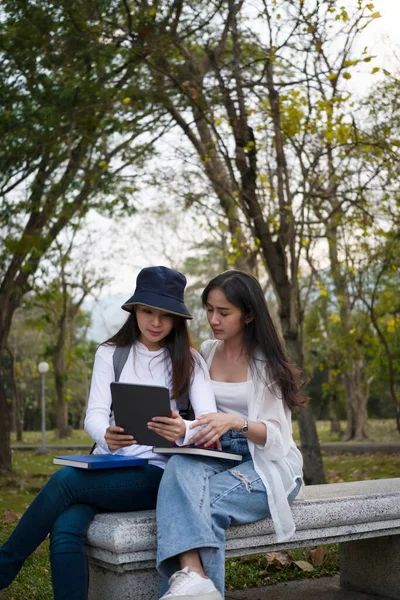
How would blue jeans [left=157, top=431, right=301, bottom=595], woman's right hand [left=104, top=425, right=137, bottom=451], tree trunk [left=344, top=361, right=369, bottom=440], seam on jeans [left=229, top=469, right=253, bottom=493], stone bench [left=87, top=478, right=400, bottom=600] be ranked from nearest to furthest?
blue jeans [left=157, top=431, right=301, bottom=595]
stone bench [left=87, top=478, right=400, bottom=600]
woman's right hand [left=104, top=425, right=137, bottom=451]
seam on jeans [left=229, top=469, right=253, bottom=493]
tree trunk [left=344, top=361, right=369, bottom=440]

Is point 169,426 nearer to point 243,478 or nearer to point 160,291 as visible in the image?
point 243,478

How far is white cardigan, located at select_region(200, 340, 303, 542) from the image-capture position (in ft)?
11.3

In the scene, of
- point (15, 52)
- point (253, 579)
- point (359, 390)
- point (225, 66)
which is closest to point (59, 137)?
point (15, 52)

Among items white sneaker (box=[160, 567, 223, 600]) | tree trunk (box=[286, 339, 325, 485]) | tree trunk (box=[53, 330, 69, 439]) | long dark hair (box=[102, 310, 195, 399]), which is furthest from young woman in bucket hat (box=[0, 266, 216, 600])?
tree trunk (box=[53, 330, 69, 439])

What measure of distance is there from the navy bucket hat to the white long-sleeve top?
23 cm

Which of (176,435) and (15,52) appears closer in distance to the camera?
(176,435)

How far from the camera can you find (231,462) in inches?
139

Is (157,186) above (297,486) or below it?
above

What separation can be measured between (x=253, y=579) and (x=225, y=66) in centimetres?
627

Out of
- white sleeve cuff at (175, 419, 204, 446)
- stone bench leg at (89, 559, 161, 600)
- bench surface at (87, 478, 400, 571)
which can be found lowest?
stone bench leg at (89, 559, 161, 600)

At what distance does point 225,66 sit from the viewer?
9141 millimetres

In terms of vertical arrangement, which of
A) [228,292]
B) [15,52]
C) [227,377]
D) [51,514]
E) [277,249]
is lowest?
[51,514]

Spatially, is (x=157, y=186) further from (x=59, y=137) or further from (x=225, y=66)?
(x=225, y=66)

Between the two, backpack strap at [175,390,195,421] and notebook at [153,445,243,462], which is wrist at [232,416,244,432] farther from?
backpack strap at [175,390,195,421]
